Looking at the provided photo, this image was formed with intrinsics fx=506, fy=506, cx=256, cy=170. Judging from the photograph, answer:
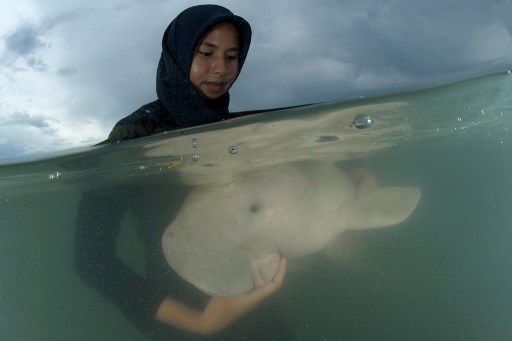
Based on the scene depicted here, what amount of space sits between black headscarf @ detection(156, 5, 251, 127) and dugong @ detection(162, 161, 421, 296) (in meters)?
0.52

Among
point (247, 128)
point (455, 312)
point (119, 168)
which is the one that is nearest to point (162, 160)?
point (119, 168)

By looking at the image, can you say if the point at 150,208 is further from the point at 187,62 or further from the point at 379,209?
the point at 379,209

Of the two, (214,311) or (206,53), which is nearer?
(214,311)

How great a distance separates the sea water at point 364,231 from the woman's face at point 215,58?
0.31m

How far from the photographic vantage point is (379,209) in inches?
123

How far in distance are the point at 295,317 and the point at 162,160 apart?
1.39m

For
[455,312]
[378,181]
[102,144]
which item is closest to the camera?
[455,312]

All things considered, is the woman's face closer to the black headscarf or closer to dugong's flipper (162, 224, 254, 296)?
→ the black headscarf

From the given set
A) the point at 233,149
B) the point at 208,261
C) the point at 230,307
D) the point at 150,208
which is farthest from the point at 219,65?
the point at 230,307

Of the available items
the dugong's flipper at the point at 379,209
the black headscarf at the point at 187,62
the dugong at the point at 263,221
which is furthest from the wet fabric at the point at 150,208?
the dugong's flipper at the point at 379,209

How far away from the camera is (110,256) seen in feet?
9.91

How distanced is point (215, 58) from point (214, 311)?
1598 mm

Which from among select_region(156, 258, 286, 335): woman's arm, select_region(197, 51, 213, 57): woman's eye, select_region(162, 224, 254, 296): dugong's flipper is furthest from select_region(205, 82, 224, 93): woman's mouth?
select_region(156, 258, 286, 335): woman's arm

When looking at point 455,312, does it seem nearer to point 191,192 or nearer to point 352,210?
point 352,210
